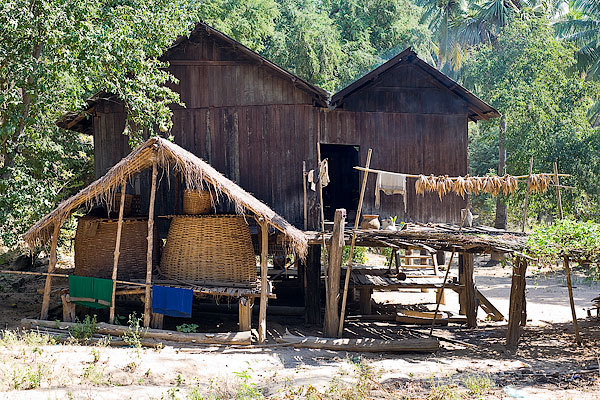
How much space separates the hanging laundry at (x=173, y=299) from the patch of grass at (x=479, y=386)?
5.43 m

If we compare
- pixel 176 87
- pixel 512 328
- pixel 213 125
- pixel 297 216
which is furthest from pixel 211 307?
pixel 512 328

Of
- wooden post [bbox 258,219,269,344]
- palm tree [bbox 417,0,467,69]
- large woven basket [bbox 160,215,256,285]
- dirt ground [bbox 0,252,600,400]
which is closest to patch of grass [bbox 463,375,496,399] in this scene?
dirt ground [bbox 0,252,600,400]

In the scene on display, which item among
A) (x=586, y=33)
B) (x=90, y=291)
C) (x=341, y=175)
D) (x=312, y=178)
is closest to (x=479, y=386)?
(x=312, y=178)

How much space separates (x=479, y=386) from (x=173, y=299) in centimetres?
600

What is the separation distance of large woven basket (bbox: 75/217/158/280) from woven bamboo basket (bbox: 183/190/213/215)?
4.27ft

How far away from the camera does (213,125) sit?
14.1m

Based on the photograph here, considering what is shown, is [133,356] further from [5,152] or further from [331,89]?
[331,89]

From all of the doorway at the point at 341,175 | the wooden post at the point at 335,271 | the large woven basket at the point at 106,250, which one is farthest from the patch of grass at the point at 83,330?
the doorway at the point at 341,175

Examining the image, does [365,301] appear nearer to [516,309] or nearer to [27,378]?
[516,309]

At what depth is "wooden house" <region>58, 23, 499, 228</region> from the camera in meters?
13.8

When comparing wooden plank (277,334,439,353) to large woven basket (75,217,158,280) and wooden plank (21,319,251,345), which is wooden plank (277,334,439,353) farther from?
large woven basket (75,217,158,280)

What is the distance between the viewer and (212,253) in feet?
39.8

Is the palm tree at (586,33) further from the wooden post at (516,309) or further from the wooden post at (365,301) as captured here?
the wooden post at (516,309)

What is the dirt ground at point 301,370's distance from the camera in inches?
318
